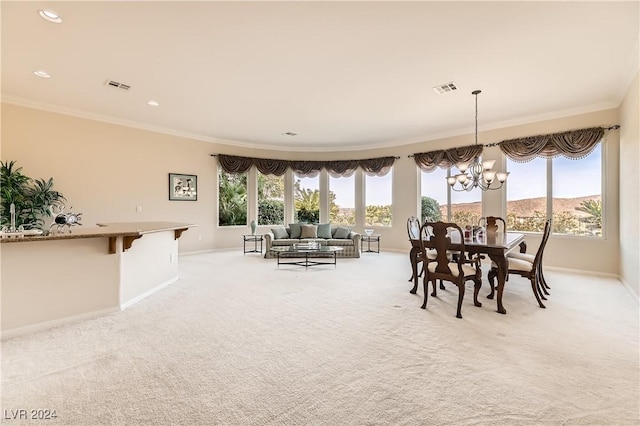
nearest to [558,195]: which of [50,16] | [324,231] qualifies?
[324,231]

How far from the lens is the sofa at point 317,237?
6602 millimetres

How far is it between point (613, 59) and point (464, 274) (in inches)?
125

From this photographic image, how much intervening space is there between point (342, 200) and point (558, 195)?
5001 millimetres

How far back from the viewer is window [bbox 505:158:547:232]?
545cm

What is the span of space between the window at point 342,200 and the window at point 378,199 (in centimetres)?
43

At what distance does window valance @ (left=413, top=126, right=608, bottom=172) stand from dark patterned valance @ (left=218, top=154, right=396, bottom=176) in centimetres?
157

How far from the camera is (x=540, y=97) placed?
4508 millimetres

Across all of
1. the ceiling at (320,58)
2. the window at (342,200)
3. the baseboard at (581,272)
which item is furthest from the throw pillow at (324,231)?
the baseboard at (581,272)

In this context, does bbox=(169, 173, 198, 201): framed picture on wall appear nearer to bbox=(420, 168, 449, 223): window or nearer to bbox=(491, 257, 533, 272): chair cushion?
bbox=(420, 168, 449, 223): window

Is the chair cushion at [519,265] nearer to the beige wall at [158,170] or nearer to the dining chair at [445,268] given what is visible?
the dining chair at [445,268]

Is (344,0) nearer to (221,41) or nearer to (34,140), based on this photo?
(221,41)

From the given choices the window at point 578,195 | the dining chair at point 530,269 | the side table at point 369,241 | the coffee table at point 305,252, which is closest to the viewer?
the dining chair at point 530,269

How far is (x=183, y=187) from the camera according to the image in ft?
22.3

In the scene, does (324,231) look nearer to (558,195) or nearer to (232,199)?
(232,199)
